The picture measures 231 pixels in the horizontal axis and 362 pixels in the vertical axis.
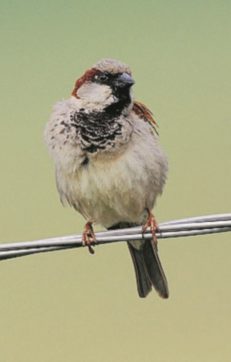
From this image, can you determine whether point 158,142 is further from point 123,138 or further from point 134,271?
point 134,271

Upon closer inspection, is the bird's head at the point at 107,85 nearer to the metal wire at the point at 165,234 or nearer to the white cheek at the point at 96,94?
the white cheek at the point at 96,94

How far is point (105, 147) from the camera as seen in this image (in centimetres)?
338

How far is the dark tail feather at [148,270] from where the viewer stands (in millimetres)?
3840

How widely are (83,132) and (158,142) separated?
38 centimetres

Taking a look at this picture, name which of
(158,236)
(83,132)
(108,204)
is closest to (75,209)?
(108,204)

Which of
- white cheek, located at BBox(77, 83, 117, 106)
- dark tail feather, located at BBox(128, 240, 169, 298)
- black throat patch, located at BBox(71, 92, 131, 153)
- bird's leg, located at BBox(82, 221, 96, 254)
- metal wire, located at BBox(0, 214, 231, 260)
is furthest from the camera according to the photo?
dark tail feather, located at BBox(128, 240, 169, 298)

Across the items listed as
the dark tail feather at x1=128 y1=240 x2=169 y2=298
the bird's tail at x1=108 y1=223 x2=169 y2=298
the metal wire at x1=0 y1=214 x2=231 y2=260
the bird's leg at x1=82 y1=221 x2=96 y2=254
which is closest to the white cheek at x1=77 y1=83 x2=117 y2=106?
the bird's leg at x1=82 y1=221 x2=96 y2=254

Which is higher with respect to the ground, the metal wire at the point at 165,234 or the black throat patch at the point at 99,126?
the black throat patch at the point at 99,126

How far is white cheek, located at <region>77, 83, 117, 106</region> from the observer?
3486mm

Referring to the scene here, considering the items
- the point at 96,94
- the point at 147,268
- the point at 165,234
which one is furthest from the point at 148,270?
the point at 165,234

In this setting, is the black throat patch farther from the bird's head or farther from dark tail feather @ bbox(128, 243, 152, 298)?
dark tail feather @ bbox(128, 243, 152, 298)

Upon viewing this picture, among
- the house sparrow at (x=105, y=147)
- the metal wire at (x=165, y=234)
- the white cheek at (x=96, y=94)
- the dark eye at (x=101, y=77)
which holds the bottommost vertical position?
the metal wire at (x=165, y=234)

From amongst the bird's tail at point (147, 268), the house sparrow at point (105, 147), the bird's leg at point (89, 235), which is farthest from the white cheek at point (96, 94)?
the bird's tail at point (147, 268)

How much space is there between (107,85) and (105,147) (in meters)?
0.30
